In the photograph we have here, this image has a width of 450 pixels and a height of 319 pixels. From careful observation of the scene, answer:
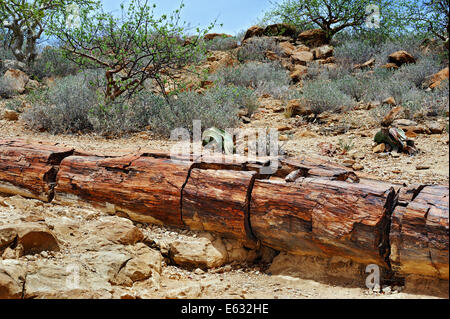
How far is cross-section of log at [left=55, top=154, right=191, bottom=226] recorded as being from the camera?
334 centimetres

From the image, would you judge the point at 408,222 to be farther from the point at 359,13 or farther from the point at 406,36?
the point at 359,13

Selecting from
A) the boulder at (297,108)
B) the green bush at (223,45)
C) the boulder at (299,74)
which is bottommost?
the boulder at (297,108)

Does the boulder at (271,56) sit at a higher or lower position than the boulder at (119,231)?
higher

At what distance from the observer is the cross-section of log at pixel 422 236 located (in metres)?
2.29

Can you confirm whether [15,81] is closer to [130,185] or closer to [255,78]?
[255,78]

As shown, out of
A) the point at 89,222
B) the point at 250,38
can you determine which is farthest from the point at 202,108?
the point at 250,38

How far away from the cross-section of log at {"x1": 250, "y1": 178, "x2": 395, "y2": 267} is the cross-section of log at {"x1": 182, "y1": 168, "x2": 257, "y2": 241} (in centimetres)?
8

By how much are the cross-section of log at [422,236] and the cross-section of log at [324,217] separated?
120mm

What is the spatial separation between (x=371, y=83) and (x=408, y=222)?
561 centimetres

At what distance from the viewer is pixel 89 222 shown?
11.1ft

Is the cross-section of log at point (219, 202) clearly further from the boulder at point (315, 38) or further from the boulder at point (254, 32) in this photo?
the boulder at point (254, 32)

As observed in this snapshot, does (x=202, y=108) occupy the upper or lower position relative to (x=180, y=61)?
lower

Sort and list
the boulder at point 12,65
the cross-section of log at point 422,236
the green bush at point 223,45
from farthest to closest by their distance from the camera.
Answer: the green bush at point 223,45, the boulder at point 12,65, the cross-section of log at point 422,236

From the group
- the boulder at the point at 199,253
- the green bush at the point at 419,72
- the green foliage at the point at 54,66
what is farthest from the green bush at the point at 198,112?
the green foliage at the point at 54,66
